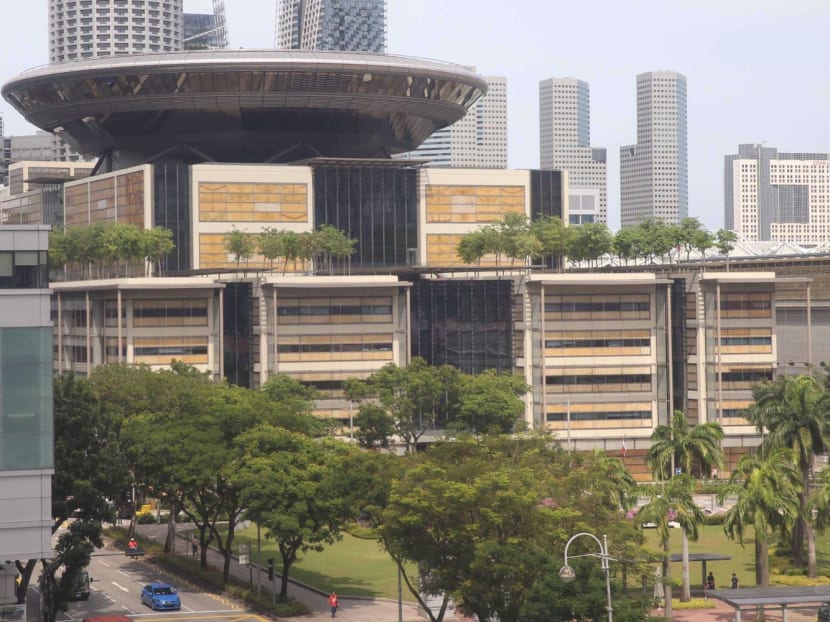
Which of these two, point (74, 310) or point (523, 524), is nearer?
point (523, 524)

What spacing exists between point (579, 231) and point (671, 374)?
28403mm

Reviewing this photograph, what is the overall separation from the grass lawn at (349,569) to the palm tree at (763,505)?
2268 cm

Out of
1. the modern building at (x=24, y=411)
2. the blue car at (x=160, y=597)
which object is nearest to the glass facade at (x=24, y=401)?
the modern building at (x=24, y=411)

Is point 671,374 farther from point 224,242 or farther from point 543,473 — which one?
point 543,473

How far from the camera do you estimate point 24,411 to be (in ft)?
264

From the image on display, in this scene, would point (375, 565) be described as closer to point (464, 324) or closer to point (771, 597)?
point (771, 597)

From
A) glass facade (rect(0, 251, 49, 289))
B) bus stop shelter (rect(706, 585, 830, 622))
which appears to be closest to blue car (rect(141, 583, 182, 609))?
glass facade (rect(0, 251, 49, 289))

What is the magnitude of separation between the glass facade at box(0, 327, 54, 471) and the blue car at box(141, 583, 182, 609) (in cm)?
2629

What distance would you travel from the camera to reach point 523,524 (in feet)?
283

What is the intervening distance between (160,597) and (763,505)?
39.5 metres

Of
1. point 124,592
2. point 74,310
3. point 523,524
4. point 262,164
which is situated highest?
point 262,164

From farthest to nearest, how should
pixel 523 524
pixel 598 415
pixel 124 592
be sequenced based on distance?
pixel 598 415 < pixel 124 592 < pixel 523 524

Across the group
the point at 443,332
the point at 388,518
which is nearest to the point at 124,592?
the point at 388,518

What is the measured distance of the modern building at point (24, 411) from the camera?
264ft
